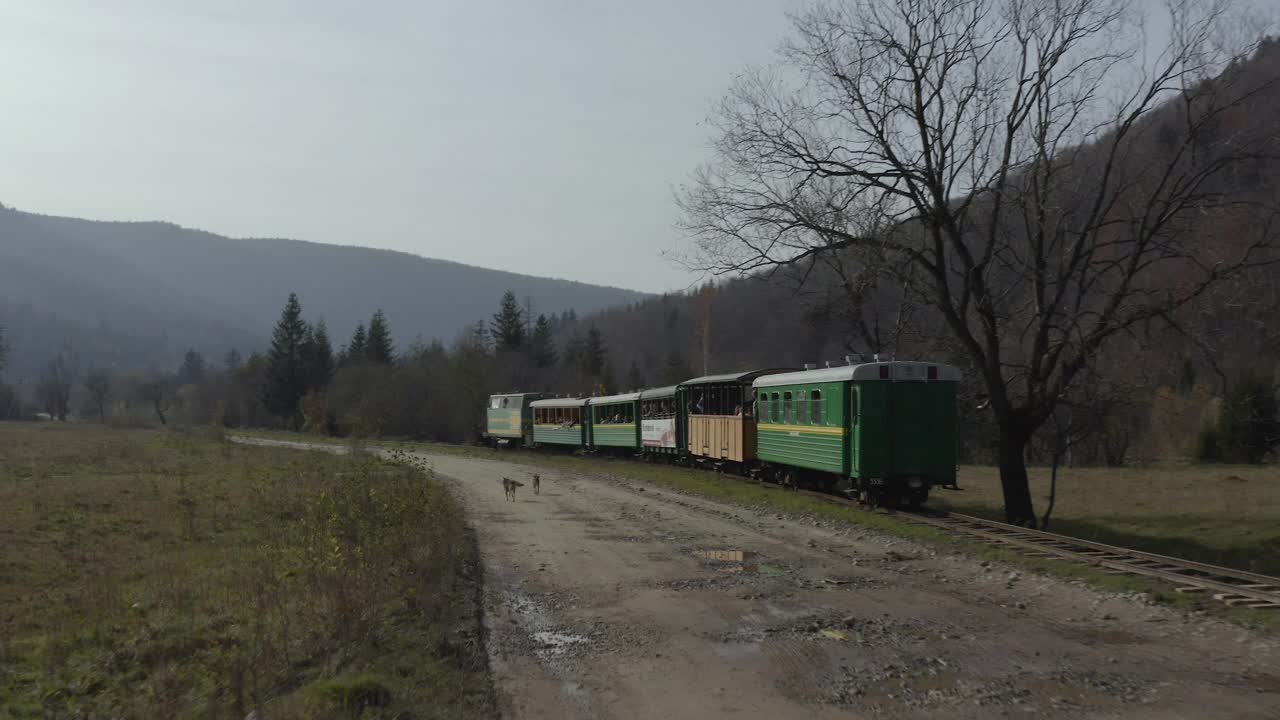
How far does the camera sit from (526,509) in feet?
75.1

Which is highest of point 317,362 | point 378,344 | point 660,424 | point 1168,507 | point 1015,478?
point 378,344

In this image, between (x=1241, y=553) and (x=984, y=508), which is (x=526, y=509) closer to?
(x=984, y=508)

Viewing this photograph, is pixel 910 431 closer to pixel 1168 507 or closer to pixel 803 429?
pixel 803 429

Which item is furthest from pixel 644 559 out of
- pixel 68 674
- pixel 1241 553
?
pixel 1241 553

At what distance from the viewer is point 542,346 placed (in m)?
118

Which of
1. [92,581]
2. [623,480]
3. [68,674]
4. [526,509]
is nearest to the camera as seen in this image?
[68,674]

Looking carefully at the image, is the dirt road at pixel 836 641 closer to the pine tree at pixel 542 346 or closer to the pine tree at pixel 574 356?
the pine tree at pixel 542 346

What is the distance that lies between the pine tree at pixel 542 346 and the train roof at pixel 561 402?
2197 inches

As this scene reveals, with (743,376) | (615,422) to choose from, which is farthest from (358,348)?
(743,376)

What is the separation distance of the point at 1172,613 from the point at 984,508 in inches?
564

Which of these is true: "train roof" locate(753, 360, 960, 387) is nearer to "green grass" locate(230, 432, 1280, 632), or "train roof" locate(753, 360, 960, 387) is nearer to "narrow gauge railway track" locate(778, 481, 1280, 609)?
"green grass" locate(230, 432, 1280, 632)

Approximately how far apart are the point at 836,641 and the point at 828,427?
499 inches

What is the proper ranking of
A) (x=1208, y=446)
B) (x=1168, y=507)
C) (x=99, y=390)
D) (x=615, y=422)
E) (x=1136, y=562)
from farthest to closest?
(x=99, y=390) → (x=615, y=422) → (x=1208, y=446) → (x=1168, y=507) → (x=1136, y=562)

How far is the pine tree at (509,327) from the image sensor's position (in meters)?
110
